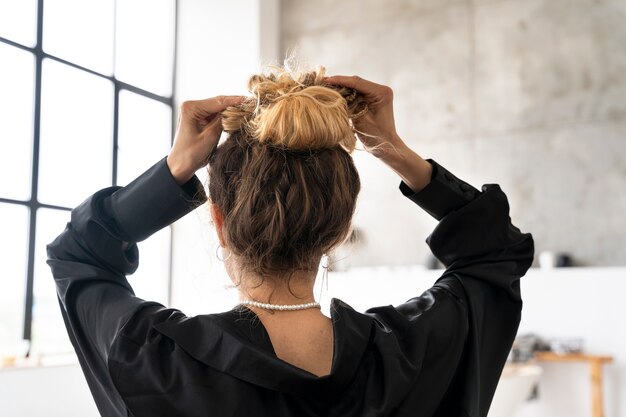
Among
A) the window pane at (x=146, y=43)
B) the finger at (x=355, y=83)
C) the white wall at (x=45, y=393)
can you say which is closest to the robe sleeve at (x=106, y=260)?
the finger at (x=355, y=83)

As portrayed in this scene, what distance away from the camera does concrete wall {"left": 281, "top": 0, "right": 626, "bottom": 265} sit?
4211mm

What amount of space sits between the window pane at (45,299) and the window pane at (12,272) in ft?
0.23

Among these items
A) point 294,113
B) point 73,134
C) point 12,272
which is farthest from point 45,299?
point 294,113

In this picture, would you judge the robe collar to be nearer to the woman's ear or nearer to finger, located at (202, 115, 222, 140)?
the woman's ear

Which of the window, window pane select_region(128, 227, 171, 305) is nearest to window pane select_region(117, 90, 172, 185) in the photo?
the window

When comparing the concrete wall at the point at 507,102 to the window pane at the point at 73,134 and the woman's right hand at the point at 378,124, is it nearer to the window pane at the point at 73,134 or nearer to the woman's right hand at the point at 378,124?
the window pane at the point at 73,134

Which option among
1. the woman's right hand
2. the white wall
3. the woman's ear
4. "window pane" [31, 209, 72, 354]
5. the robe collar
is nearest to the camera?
the robe collar

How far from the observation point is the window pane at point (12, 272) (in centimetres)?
331

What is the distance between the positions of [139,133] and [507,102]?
221 centimetres

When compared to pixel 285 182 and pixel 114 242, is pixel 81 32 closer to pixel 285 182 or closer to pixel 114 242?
pixel 114 242

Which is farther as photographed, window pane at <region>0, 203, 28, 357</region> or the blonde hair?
window pane at <region>0, 203, 28, 357</region>

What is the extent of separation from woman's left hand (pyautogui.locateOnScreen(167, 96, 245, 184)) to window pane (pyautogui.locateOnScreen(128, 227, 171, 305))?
11.0ft

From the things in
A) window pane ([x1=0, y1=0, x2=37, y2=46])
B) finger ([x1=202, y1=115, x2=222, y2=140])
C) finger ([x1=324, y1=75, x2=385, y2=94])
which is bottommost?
finger ([x1=202, y1=115, x2=222, y2=140])

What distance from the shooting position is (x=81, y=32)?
3867 mm
